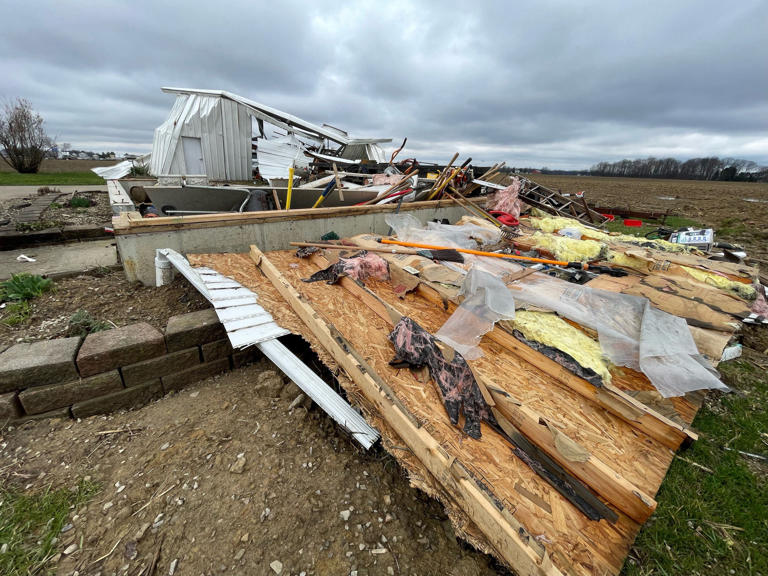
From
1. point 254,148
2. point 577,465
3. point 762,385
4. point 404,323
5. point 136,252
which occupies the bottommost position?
point 762,385

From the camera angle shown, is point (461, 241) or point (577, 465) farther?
point (461, 241)

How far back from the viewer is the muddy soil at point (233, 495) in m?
1.93

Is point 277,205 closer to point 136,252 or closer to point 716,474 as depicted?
point 136,252

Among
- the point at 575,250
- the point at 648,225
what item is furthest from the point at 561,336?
the point at 648,225

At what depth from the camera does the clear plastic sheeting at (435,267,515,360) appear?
Result: 3113 millimetres

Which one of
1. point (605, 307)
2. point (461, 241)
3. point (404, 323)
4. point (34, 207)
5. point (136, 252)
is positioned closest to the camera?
point (404, 323)

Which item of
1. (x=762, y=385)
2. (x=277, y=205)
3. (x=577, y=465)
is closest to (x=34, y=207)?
(x=277, y=205)

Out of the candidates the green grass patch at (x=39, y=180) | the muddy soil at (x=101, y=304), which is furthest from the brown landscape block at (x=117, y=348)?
the green grass patch at (x=39, y=180)

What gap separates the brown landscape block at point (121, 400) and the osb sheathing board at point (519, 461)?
1.42m

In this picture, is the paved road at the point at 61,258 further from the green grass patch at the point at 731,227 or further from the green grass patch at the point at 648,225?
the green grass patch at the point at 731,227

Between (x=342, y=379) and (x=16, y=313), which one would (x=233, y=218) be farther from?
(x=342, y=379)

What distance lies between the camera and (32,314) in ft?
11.9

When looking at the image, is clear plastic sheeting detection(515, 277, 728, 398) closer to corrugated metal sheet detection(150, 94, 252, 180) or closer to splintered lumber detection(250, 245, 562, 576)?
splintered lumber detection(250, 245, 562, 576)

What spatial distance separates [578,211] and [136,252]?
40.8 feet
